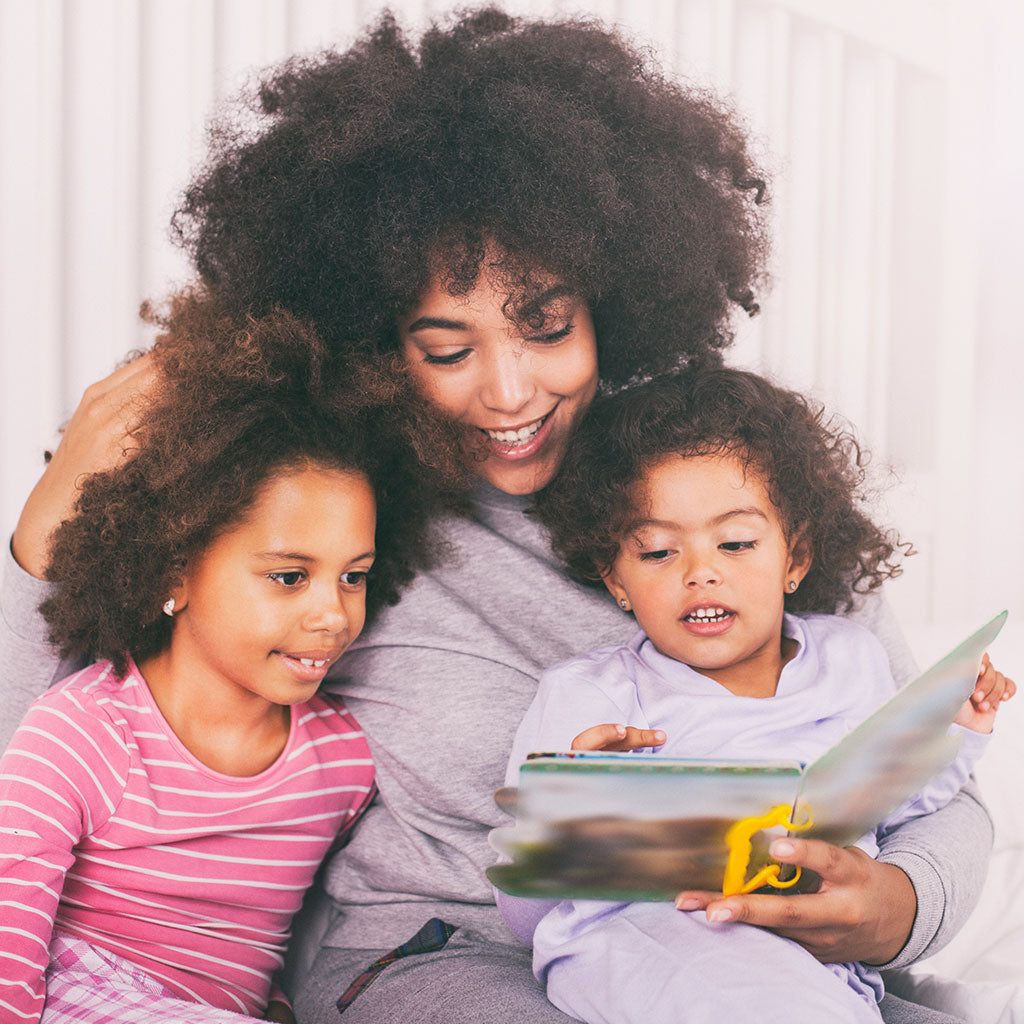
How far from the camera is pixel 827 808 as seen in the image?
A: 0.93m

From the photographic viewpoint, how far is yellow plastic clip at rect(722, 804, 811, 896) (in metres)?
0.90

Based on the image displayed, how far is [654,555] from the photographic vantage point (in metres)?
1.22

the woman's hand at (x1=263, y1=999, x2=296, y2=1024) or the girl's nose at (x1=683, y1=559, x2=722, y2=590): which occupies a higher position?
the girl's nose at (x1=683, y1=559, x2=722, y2=590)

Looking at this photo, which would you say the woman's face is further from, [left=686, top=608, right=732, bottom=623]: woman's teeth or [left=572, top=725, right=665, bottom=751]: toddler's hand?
[left=572, top=725, right=665, bottom=751]: toddler's hand

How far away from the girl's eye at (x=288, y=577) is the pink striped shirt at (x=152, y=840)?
8.0 inches

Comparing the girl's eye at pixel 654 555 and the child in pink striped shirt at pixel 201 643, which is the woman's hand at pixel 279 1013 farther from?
the girl's eye at pixel 654 555

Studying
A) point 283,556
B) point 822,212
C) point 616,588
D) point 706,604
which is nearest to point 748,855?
point 706,604

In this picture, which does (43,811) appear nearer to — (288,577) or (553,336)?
(288,577)

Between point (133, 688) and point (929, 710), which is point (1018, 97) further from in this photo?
point (133, 688)

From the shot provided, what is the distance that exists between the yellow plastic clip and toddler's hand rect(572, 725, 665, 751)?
12cm

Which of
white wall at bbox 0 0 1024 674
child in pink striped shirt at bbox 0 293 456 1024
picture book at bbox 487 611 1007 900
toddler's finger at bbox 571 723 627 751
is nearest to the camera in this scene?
picture book at bbox 487 611 1007 900

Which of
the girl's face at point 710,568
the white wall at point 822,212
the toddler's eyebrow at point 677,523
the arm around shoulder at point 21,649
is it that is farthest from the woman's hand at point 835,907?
the white wall at point 822,212

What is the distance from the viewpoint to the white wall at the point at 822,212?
168 centimetres

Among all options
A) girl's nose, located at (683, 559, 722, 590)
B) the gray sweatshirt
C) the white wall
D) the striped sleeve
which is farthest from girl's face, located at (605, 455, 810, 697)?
the white wall
